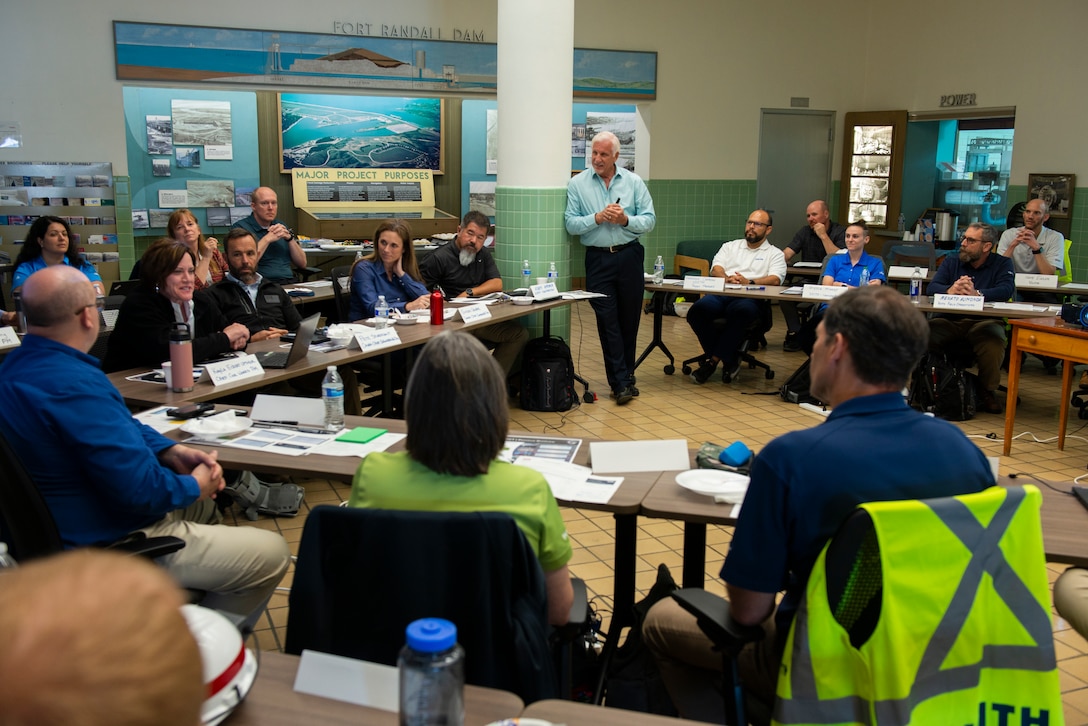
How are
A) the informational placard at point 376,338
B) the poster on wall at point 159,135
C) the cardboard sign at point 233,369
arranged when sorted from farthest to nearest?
the poster on wall at point 159,135 < the informational placard at point 376,338 < the cardboard sign at point 233,369

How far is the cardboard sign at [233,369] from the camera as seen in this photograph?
391cm

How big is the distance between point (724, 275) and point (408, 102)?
170 inches

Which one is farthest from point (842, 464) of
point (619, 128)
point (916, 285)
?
point (619, 128)

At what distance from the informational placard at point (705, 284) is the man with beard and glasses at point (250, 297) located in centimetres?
324

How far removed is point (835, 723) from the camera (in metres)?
1.76

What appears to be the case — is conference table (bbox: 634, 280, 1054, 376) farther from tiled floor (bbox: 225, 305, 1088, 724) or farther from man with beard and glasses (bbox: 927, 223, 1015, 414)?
tiled floor (bbox: 225, 305, 1088, 724)

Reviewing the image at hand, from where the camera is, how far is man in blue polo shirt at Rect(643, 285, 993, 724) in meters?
1.95

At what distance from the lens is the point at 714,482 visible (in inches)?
107

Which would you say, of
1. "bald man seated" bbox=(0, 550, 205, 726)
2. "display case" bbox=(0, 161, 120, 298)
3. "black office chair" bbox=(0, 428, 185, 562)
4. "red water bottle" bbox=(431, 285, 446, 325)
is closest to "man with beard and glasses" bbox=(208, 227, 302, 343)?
"red water bottle" bbox=(431, 285, 446, 325)

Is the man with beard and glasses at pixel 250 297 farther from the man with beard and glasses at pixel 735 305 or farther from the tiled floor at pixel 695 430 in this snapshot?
the man with beard and glasses at pixel 735 305

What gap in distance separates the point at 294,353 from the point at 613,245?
10.2ft

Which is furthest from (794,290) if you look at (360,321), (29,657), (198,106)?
(29,657)

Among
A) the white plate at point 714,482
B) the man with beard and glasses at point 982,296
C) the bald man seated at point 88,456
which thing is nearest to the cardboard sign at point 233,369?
the bald man seated at point 88,456

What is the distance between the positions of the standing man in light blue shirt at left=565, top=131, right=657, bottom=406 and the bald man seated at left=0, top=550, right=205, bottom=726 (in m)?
6.10
